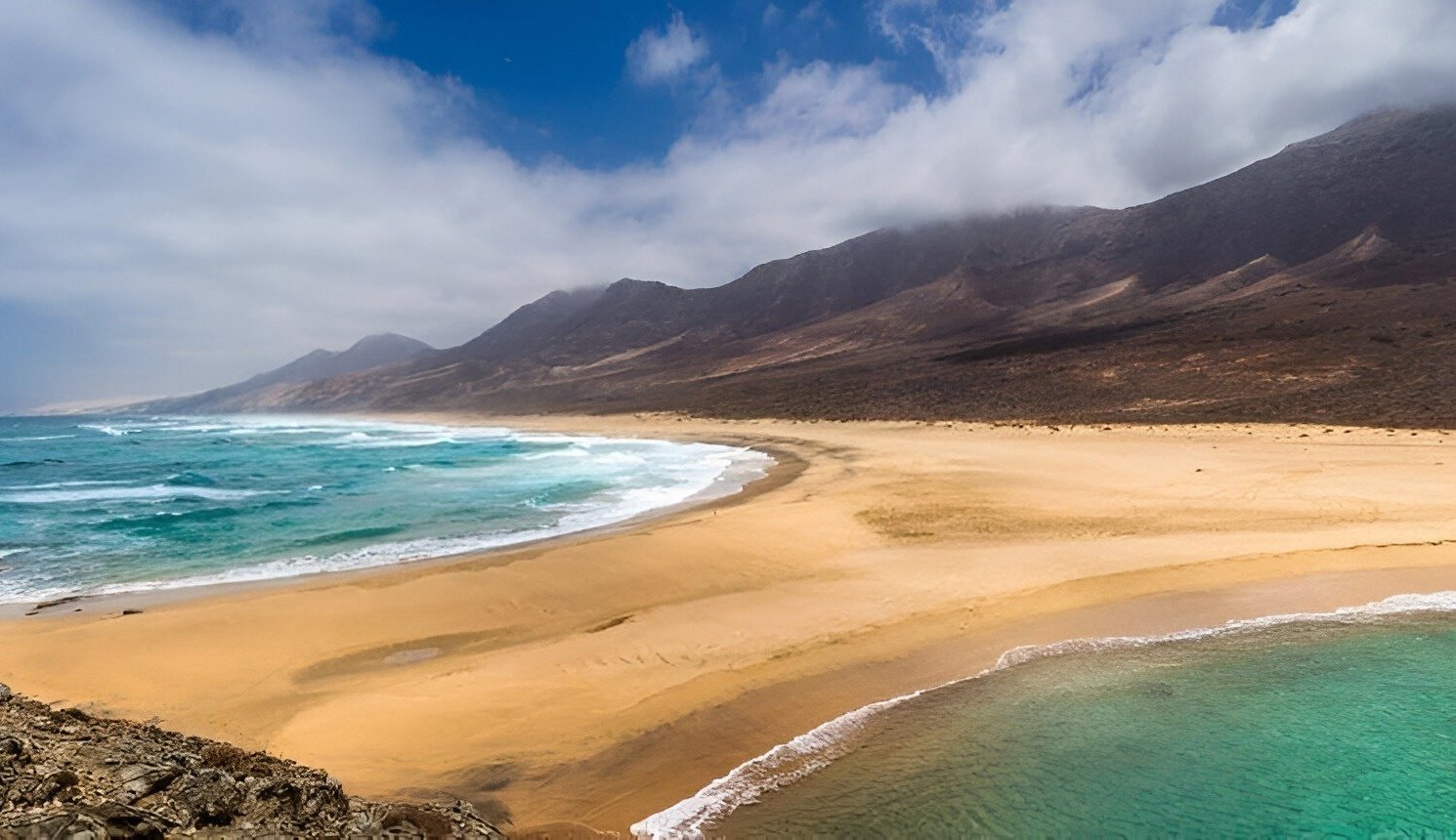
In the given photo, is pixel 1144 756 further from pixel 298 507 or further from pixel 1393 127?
pixel 1393 127

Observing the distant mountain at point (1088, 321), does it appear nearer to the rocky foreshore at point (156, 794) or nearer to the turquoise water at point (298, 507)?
the turquoise water at point (298, 507)

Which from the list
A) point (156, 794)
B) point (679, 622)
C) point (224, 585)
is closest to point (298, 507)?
point (224, 585)

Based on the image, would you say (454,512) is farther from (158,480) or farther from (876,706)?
(158,480)

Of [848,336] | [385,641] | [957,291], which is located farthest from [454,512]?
[957,291]

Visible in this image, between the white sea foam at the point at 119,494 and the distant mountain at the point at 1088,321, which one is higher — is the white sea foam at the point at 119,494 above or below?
below

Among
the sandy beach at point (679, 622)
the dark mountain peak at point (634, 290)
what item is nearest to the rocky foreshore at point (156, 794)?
the sandy beach at point (679, 622)
